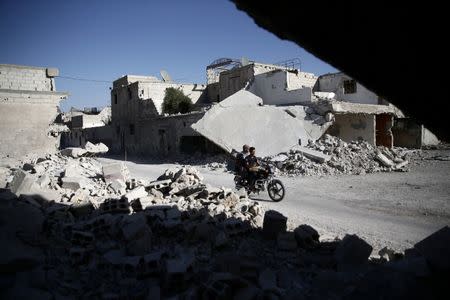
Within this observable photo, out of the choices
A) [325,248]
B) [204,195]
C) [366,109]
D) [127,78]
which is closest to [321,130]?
[366,109]

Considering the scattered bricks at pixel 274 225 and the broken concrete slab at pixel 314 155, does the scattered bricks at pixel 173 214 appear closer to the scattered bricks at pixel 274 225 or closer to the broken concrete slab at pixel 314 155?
the scattered bricks at pixel 274 225

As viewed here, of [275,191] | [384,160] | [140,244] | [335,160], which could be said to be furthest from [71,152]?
[384,160]

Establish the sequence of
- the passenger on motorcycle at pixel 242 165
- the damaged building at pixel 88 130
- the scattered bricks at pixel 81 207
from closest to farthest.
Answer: the scattered bricks at pixel 81 207 < the passenger on motorcycle at pixel 242 165 < the damaged building at pixel 88 130

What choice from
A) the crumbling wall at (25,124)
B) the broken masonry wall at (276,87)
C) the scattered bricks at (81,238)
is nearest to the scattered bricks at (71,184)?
the scattered bricks at (81,238)

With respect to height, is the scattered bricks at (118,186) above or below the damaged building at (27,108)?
below

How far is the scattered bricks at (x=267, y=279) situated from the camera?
3848mm

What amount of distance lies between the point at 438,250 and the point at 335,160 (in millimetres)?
11157

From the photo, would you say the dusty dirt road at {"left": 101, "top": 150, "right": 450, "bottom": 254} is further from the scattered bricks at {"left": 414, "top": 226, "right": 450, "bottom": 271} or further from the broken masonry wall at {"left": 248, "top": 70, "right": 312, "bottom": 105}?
the broken masonry wall at {"left": 248, "top": 70, "right": 312, "bottom": 105}

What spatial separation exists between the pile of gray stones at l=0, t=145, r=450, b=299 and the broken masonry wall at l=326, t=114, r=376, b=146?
12921 mm

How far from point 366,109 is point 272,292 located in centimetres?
1638

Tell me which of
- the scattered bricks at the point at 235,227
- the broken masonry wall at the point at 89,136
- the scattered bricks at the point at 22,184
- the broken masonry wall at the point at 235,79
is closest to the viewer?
the scattered bricks at the point at 235,227

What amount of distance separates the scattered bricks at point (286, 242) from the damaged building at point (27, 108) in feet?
56.2

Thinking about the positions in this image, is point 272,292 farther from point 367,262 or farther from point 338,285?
point 367,262

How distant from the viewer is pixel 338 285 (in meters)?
3.63
